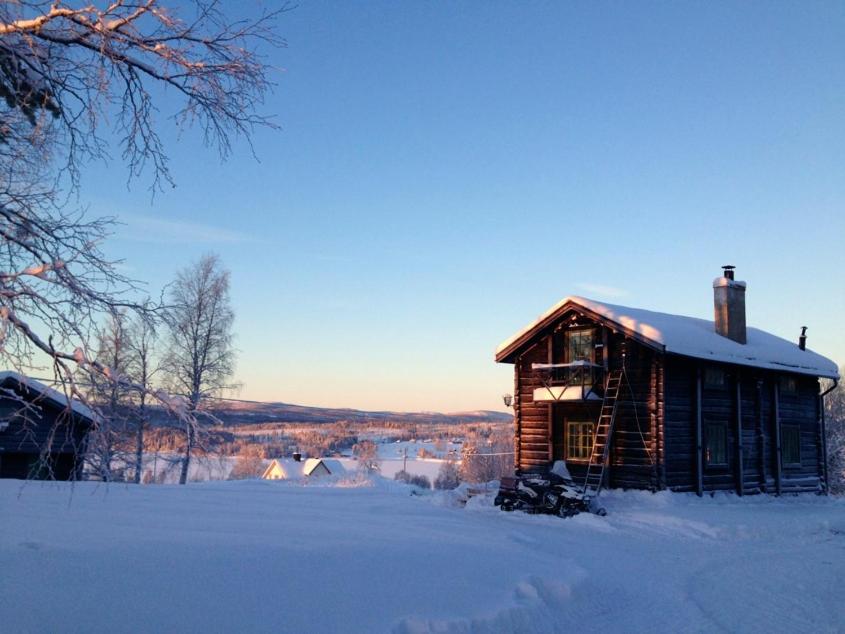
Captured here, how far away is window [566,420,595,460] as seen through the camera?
21891mm

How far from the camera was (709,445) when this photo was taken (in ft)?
70.4

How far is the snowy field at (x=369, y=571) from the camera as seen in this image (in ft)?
20.0

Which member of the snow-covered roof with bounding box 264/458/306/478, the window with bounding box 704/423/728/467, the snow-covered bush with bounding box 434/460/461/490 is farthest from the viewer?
the snow-covered roof with bounding box 264/458/306/478

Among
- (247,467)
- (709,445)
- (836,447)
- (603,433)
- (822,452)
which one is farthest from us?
(247,467)

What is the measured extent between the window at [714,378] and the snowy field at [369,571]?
6033mm

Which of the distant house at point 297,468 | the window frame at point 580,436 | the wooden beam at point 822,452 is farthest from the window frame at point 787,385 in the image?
the distant house at point 297,468

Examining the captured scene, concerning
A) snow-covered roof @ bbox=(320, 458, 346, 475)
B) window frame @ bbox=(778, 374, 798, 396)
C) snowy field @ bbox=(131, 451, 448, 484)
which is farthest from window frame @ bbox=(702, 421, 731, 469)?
snow-covered roof @ bbox=(320, 458, 346, 475)

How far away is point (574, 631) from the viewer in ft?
26.2

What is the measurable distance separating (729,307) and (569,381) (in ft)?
22.1

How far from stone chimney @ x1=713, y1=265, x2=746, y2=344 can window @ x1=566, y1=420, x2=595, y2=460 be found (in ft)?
20.4

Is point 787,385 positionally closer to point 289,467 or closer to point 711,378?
point 711,378

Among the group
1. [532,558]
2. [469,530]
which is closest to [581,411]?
[469,530]

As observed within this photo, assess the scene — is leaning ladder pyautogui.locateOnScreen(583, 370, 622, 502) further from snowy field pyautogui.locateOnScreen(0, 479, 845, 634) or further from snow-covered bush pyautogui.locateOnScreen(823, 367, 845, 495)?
snow-covered bush pyautogui.locateOnScreen(823, 367, 845, 495)

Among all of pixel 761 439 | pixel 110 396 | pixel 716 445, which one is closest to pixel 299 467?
pixel 761 439
